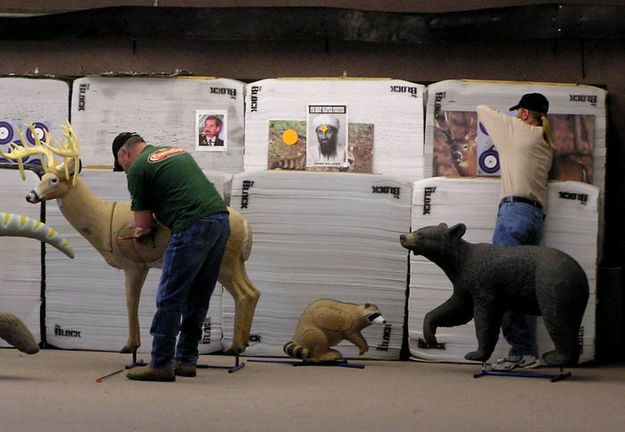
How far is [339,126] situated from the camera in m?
7.93

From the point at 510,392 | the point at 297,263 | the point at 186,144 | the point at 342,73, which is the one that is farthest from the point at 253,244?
the point at 510,392

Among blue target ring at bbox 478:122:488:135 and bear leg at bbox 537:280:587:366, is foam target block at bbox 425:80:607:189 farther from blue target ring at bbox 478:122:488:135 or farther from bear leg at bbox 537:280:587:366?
bear leg at bbox 537:280:587:366

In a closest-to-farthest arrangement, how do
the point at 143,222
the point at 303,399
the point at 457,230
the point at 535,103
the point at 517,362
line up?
the point at 303,399 → the point at 143,222 → the point at 457,230 → the point at 517,362 → the point at 535,103

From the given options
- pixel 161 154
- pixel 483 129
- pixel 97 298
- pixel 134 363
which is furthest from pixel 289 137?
pixel 134 363

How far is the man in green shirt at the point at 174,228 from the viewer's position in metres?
6.20

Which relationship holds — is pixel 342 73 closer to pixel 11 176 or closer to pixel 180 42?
→ pixel 180 42

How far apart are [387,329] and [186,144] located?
1.86 m

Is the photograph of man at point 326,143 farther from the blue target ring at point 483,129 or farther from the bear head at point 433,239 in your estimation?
the bear head at point 433,239

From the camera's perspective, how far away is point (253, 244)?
7656mm

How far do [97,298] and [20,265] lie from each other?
599 millimetres

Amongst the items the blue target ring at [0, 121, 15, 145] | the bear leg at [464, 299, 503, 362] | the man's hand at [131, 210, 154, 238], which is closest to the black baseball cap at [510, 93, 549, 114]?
the bear leg at [464, 299, 503, 362]

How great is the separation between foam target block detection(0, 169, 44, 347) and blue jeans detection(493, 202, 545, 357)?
306 cm

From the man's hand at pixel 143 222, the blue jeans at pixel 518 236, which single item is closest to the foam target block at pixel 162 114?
the man's hand at pixel 143 222

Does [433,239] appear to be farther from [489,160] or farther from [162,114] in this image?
[162,114]
